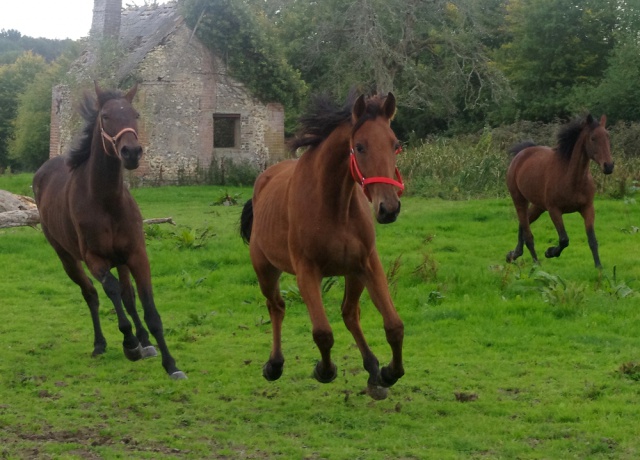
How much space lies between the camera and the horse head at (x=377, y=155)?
530cm

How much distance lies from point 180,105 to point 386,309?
2354 centimetres

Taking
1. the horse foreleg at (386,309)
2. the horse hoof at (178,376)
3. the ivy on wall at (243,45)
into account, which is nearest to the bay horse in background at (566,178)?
the horse hoof at (178,376)

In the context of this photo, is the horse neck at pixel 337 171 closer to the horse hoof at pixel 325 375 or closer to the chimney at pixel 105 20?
the horse hoof at pixel 325 375

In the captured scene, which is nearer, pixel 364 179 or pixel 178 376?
pixel 364 179

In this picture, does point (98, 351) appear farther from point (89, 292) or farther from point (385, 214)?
point (385, 214)

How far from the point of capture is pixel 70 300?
11.8m

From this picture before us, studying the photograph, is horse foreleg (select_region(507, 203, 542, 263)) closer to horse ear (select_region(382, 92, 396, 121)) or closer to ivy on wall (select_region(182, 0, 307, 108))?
horse ear (select_region(382, 92, 396, 121))

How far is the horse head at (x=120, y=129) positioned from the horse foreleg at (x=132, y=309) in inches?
52.1

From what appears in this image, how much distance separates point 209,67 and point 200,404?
2350 centimetres

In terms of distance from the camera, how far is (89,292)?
9.49m

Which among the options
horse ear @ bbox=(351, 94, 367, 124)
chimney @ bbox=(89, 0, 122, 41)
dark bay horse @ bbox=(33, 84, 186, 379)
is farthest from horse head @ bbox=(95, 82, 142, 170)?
chimney @ bbox=(89, 0, 122, 41)

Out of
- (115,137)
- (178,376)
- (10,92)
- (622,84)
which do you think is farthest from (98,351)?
(10,92)

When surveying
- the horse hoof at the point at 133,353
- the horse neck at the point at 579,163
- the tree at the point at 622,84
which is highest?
the tree at the point at 622,84

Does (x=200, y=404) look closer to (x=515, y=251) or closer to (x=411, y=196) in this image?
(x=515, y=251)
